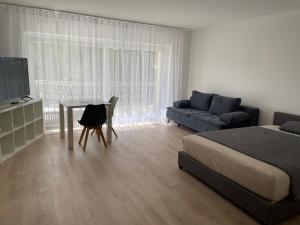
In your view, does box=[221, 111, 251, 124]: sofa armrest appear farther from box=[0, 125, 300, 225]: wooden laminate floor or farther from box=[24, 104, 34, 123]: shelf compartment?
box=[24, 104, 34, 123]: shelf compartment

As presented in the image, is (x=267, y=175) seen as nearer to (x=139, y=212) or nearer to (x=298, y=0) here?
(x=139, y=212)

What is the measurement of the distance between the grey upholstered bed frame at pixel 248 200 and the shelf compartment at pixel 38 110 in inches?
127

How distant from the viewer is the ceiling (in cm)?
372

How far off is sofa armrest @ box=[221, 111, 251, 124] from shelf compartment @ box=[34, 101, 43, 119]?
3.63 meters

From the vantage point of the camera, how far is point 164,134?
17.0ft

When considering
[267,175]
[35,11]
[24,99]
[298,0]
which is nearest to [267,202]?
[267,175]

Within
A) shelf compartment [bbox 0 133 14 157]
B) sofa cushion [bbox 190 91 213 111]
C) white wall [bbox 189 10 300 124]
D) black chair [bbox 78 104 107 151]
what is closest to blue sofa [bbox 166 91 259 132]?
sofa cushion [bbox 190 91 213 111]

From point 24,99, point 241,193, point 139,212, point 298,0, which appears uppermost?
point 298,0

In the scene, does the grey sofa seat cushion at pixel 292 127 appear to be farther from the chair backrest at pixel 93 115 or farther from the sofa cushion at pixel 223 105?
the chair backrest at pixel 93 115

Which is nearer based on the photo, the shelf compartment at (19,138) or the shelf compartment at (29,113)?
the shelf compartment at (19,138)

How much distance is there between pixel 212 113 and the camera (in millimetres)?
5258

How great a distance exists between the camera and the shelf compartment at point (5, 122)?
3549 millimetres

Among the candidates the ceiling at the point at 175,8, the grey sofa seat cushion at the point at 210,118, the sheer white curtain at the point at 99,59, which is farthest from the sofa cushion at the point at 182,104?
the ceiling at the point at 175,8

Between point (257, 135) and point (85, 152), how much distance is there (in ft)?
8.95
